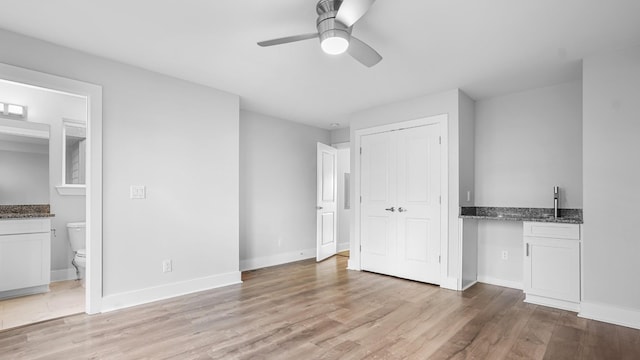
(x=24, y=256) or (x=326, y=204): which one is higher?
(x=326, y=204)

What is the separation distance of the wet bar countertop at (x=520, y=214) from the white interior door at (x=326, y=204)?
7.65 feet

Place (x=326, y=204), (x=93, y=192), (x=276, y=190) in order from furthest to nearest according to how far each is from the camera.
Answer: (x=326, y=204) < (x=276, y=190) < (x=93, y=192)

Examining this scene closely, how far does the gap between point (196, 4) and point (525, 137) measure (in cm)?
400

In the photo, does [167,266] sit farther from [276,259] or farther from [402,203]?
[402,203]

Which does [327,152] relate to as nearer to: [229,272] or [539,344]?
[229,272]

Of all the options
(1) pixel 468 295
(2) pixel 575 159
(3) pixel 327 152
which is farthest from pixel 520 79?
(3) pixel 327 152

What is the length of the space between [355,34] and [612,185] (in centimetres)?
271

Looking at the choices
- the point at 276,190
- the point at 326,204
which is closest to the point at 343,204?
the point at 326,204

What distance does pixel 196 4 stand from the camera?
2287 millimetres

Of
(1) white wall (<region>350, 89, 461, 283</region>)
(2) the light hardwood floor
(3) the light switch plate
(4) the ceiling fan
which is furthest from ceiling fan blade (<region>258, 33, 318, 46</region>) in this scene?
(1) white wall (<region>350, 89, 461, 283</region>)

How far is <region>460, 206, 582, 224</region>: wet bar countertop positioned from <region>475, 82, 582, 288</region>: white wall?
0.06m

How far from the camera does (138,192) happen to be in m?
3.38

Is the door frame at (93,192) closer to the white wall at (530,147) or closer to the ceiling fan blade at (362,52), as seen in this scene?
the ceiling fan blade at (362,52)

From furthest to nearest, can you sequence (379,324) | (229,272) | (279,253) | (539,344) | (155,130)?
1. (279,253)
2. (229,272)
3. (155,130)
4. (379,324)
5. (539,344)
